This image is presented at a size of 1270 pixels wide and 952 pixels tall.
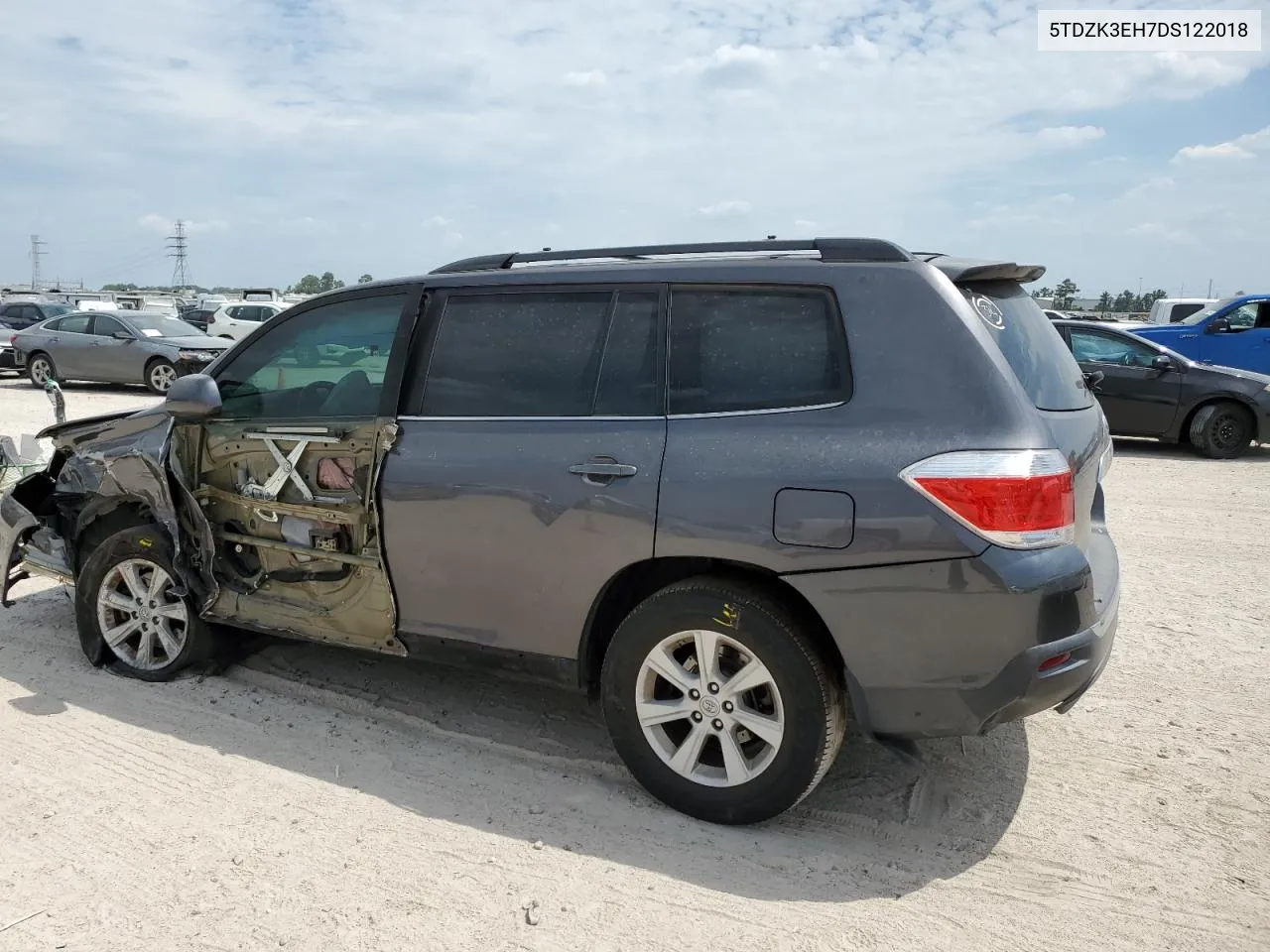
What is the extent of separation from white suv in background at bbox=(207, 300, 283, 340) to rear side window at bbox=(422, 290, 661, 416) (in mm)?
23501

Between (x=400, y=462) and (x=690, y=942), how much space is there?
1.99 meters

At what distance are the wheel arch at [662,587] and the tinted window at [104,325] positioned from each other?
18.1m

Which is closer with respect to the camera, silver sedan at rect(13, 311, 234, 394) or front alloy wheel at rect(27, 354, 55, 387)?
silver sedan at rect(13, 311, 234, 394)

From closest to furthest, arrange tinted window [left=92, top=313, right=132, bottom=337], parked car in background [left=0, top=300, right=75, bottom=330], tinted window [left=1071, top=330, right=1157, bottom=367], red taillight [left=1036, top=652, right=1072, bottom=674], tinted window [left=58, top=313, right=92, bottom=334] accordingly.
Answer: red taillight [left=1036, top=652, right=1072, bottom=674]
tinted window [left=1071, top=330, right=1157, bottom=367]
tinted window [left=92, top=313, right=132, bottom=337]
tinted window [left=58, top=313, right=92, bottom=334]
parked car in background [left=0, top=300, right=75, bottom=330]

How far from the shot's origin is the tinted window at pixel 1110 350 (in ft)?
38.5

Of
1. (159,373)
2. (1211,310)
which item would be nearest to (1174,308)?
(1211,310)

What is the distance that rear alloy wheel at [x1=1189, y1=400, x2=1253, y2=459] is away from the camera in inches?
450

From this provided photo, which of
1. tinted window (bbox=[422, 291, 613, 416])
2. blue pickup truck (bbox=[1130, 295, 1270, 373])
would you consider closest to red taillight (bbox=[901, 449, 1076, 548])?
tinted window (bbox=[422, 291, 613, 416])

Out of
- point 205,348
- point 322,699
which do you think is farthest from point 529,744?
point 205,348

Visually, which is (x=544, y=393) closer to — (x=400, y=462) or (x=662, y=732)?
(x=400, y=462)

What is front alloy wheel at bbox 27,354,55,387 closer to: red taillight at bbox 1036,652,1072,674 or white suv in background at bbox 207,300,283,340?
white suv in background at bbox 207,300,283,340

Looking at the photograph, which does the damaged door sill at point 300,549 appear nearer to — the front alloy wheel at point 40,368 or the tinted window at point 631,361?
the tinted window at point 631,361

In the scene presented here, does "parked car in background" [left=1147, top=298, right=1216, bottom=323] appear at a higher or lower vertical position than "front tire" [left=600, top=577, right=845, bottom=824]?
higher

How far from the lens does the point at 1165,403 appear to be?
38.2ft
